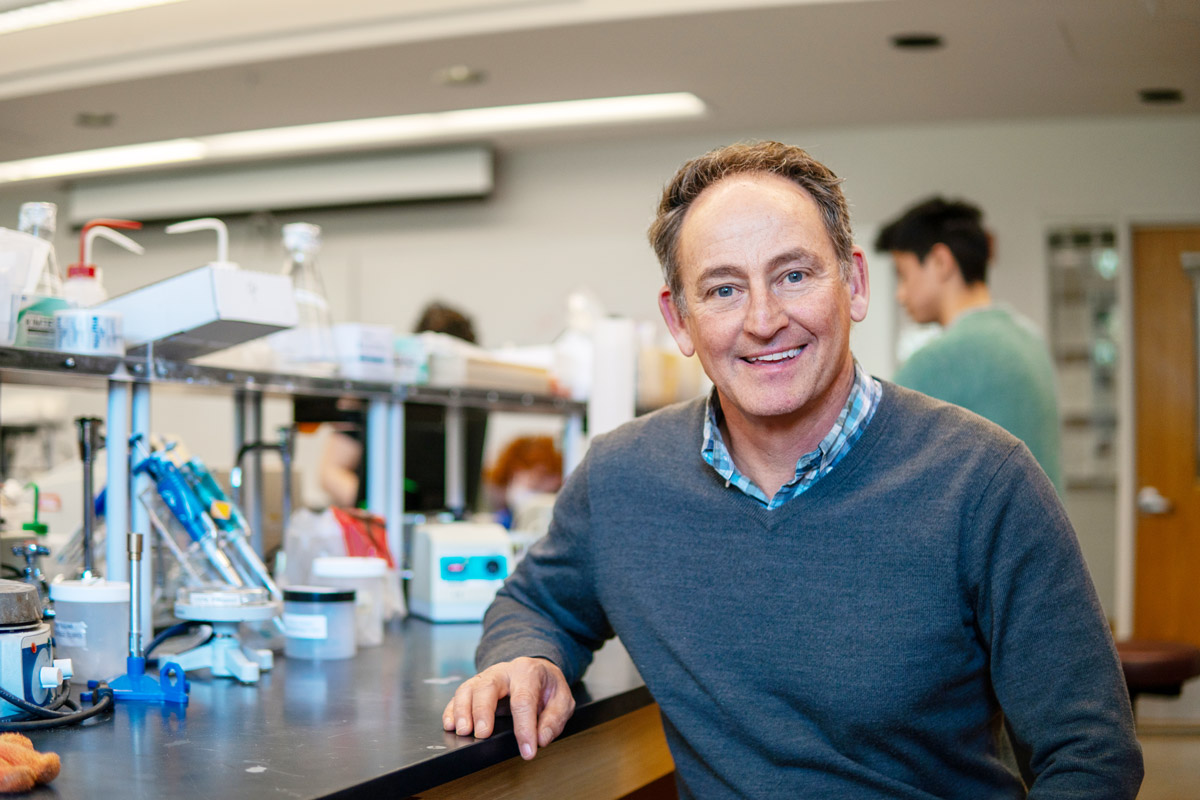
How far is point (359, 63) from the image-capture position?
4148 mm

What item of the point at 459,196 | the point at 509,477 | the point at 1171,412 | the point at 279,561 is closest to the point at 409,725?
the point at 279,561

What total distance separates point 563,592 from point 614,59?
3.09 meters

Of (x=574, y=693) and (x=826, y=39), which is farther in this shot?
(x=826, y=39)

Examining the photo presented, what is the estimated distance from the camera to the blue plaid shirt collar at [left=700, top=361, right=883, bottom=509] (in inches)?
47.7

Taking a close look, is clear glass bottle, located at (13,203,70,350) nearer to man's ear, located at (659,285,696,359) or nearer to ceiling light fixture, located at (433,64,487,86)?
man's ear, located at (659,285,696,359)

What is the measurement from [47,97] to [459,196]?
6.30 feet

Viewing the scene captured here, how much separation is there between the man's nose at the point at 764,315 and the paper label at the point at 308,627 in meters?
0.76

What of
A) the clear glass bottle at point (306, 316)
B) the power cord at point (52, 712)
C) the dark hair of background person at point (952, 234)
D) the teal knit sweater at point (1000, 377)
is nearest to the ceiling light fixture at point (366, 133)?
the dark hair of background person at point (952, 234)

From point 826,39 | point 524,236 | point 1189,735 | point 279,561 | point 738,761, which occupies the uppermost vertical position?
point 826,39

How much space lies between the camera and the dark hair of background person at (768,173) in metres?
1.26

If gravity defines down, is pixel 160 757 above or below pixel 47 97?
below

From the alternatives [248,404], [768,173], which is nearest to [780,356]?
[768,173]

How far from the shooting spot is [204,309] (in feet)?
4.52

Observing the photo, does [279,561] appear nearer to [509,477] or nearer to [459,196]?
[509,477]
